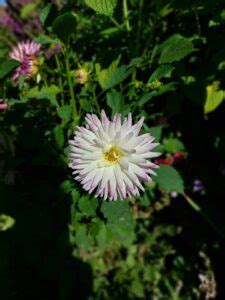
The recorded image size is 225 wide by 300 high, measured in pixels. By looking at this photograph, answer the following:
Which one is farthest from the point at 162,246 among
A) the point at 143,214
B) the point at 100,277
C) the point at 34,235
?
the point at 34,235

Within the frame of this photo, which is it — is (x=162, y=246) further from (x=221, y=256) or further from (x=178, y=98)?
(x=178, y=98)

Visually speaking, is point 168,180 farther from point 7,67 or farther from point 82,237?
point 7,67

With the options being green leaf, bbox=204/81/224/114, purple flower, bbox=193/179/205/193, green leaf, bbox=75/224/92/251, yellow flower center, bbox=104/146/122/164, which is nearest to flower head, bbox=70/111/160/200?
yellow flower center, bbox=104/146/122/164

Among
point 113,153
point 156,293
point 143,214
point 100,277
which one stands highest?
point 143,214

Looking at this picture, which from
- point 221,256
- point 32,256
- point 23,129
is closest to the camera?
point 23,129

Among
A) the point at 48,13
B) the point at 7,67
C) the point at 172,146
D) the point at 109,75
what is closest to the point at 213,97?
the point at 172,146

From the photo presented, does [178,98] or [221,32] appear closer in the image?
[221,32]

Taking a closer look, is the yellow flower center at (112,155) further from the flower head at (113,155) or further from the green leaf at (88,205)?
the green leaf at (88,205)
